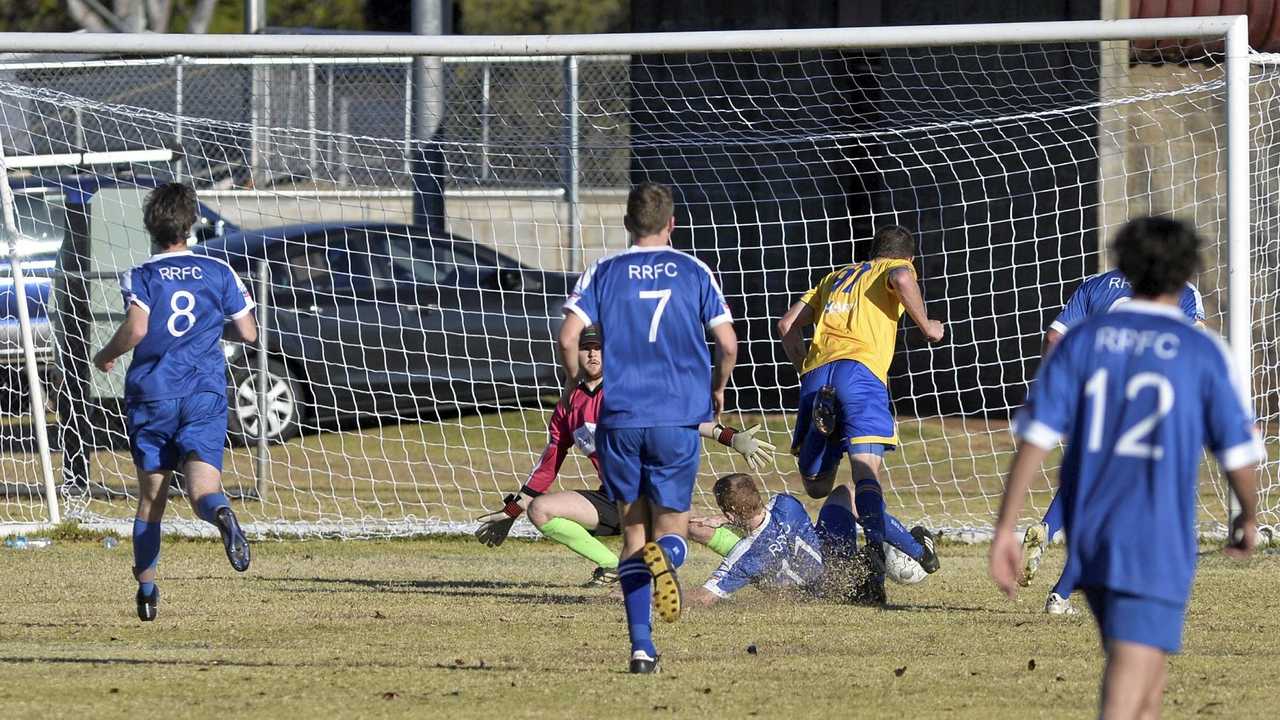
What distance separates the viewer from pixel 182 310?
729cm

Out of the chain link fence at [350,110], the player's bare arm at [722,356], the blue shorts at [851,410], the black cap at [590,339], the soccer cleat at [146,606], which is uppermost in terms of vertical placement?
the chain link fence at [350,110]

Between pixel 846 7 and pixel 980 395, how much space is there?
13.9 ft

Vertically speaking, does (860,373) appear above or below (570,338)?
below

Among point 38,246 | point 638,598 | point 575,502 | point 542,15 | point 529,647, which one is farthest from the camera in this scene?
point 542,15

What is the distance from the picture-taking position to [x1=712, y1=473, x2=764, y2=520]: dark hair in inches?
312

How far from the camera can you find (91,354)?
11.5 metres

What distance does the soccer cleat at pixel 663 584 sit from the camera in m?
5.93

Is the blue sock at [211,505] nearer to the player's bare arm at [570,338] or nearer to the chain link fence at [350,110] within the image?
the player's bare arm at [570,338]

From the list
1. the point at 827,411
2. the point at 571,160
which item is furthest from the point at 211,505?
the point at 571,160

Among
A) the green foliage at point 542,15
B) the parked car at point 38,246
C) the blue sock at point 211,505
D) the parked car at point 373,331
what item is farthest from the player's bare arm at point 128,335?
the green foliage at point 542,15

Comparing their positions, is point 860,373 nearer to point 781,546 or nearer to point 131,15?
point 781,546

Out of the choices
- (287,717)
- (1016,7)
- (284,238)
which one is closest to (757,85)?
(1016,7)

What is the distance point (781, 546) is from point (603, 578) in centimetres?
103

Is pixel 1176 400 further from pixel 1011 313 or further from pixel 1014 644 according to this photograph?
pixel 1011 313
